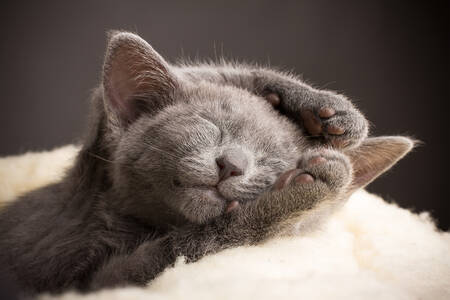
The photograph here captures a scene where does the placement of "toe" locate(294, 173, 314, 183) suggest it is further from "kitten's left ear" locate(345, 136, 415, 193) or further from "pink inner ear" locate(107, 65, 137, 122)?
"pink inner ear" locate(107, 65, 137, 122)

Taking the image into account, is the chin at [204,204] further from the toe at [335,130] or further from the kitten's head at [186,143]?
the toe at [335,130]

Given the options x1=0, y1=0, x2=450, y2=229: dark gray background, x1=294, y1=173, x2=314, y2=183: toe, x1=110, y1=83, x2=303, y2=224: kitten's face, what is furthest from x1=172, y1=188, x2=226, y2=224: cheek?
x1=0, y1=0, x2=450, y2=229: dark gray background

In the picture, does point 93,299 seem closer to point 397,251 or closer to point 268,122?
point 268,122

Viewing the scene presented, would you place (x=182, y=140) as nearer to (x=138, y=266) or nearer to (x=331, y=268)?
(x=138, y=266)

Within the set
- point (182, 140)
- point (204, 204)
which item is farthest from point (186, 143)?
point (204, 204)

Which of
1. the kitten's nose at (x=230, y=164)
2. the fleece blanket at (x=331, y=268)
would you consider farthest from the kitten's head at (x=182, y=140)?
the fleece blanket at (x=331, y=268)

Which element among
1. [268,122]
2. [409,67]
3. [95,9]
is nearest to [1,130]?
[95,9]
